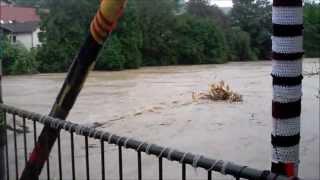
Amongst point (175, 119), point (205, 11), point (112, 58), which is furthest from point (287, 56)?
point (205, 11)

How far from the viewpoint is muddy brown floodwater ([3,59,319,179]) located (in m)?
8.30

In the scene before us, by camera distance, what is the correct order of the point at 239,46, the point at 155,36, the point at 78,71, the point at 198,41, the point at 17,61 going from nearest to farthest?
the point at 78,71 → the point at 17,61 → the point at 155,36 → the point at 198,41 → the point at 239,46

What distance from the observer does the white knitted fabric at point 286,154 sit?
75.9 inches

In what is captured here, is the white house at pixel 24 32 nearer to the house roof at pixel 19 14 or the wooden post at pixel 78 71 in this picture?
the house roof at pixel 19 14

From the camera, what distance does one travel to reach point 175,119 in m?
14.7

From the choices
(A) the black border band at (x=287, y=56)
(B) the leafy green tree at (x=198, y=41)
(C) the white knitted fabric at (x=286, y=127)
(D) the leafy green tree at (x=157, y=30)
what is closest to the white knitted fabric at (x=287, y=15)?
(A) the black border band at (x=287, y=56)

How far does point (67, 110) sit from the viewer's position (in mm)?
2650

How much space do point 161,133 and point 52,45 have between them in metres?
26.6

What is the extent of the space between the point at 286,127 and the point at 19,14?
162 ft

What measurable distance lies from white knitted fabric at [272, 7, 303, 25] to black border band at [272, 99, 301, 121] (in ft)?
0.92

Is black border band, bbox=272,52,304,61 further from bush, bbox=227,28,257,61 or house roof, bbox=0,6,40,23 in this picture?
house roof, bbox=0,6,40,23

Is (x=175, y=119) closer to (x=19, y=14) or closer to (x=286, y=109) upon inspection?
(x=286, y=109)

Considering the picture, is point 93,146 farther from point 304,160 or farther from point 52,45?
point 52,45

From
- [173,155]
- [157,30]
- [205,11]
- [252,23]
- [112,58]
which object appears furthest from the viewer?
[205,11]
